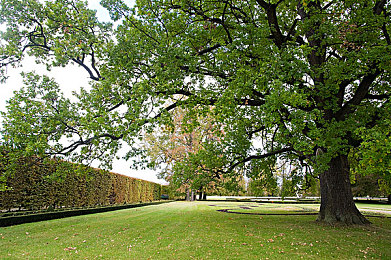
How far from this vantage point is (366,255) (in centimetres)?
504

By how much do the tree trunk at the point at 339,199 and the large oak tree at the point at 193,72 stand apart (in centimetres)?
4

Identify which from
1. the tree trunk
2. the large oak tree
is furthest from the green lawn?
the large oak tree

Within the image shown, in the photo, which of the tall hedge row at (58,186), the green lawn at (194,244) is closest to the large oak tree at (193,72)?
the tall hedge row at (58,186)

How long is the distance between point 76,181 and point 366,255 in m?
15.0

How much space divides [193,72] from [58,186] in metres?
10.5

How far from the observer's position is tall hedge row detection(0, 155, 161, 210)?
980 centimetres

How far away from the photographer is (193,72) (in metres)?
8.82

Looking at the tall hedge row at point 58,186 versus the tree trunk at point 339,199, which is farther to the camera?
the tall hedge row at point 58,186

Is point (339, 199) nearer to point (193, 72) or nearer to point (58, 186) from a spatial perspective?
point (193, 72)

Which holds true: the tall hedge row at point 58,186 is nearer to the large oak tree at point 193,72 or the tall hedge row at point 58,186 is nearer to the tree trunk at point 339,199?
the large oak tree at point 193,72

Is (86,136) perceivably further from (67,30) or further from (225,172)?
(225,172)

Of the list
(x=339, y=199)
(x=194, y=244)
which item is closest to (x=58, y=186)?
(x=194, y=244)

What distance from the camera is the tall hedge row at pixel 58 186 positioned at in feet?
32.1

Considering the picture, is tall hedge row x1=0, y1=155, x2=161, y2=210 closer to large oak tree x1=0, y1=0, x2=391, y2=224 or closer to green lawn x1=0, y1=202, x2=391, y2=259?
large oak tree x1=0, y1=0, x2=391, y2=224
